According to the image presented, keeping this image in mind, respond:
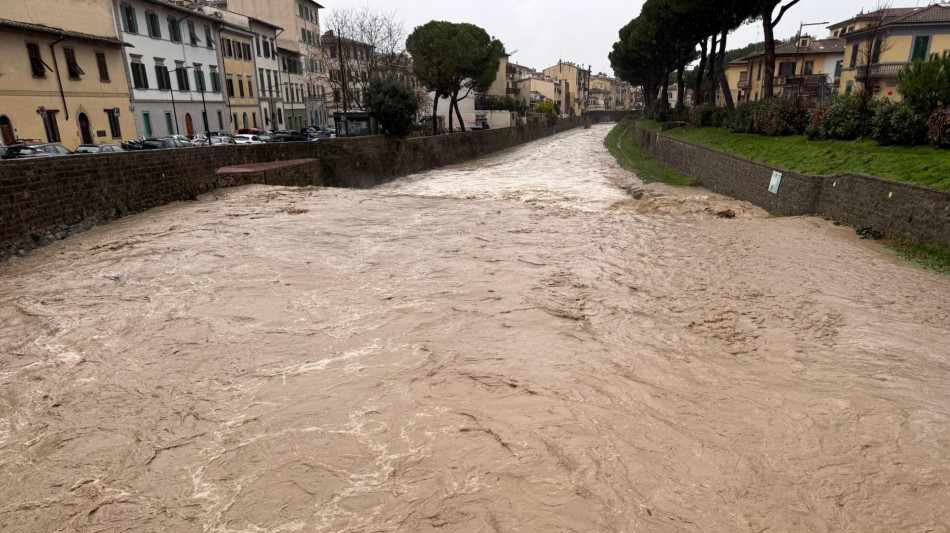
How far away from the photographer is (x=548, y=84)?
106m

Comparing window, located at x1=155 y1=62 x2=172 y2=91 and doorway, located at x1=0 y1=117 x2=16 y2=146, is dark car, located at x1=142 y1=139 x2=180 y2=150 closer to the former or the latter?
doorway, located at x1=0 y1=117 x2=16 y2=146

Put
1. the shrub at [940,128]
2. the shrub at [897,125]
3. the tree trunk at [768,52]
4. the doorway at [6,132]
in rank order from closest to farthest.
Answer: the shrub at [940,128] → the shrub at [897,125] → the tree trunk at [768,52] → the doorway at [6,132]

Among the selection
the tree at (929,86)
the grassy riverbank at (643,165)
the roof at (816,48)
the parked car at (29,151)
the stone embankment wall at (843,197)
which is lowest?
the grassy riverbank at (643,165)

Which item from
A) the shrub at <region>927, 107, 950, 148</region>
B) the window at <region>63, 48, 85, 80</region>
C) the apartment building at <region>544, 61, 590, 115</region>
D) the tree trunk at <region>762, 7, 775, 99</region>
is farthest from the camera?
the apartment building at <region>544, 61, 590, 115</region>

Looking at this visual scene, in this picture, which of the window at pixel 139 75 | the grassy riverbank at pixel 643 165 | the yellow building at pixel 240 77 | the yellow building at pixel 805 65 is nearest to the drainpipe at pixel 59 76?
the window at pixel 139 75

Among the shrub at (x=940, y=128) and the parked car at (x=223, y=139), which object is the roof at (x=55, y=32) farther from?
the shrub at (x=940, y=128)

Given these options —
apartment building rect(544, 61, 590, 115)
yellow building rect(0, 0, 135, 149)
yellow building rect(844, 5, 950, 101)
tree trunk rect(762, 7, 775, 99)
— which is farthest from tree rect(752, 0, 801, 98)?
apartment building rect(544, 61, 590, 115)

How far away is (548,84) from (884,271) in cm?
10179

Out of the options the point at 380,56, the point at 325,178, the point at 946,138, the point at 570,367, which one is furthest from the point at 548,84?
the point at 570,367

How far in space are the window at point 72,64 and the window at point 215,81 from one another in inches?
520

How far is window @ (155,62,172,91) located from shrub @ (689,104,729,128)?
34905 millimetres

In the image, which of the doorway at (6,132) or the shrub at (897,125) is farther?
the doorway at (6,132)

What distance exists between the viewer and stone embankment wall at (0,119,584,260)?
481 inches

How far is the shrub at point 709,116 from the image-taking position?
102 ft
